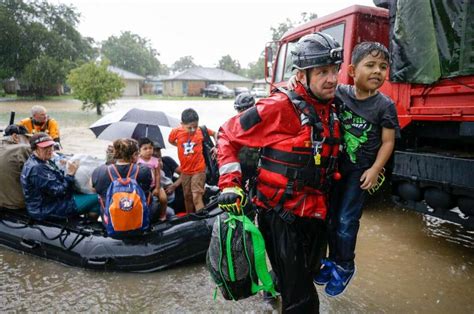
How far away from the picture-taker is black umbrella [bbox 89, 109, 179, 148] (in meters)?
5.21

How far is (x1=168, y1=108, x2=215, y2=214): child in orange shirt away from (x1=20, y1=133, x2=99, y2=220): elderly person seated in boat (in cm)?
118

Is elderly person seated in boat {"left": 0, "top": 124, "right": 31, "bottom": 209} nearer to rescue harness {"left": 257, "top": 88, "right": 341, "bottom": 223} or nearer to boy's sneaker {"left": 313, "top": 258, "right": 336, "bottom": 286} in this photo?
rescue harness {"left": 257, "top": 88, "right": 341, "bottom": 223}

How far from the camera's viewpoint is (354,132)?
2.43 m

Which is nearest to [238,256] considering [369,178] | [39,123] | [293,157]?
[293,157]

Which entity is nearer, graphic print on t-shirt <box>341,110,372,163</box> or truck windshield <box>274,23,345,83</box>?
graphic print on t-shirt <box>341,110,372,163</box>

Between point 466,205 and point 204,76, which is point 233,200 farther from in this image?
point 204,76

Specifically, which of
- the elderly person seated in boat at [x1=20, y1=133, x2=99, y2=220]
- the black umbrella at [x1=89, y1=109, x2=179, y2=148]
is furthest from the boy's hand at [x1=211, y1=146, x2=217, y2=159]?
the elderly person seated in boat at [x1=20, y1=133, x2=99, y2=220]

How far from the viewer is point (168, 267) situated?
404 centimetres

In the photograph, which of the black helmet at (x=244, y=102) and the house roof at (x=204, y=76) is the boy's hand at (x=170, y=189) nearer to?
the black helmet at (x=244, y=102)

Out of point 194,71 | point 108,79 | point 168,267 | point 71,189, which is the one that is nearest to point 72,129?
point 108,79

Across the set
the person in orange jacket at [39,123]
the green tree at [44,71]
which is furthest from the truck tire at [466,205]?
the green tree at [44,71]

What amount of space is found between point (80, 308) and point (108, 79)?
2126cm

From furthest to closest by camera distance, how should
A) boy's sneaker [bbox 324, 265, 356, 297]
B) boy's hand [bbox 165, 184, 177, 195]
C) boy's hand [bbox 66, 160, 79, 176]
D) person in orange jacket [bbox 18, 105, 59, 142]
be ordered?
person in orange jacket [bbox 18, 105, 59, 142] < boy's hand [bbox 165, 184, 177, 195] < boy's hand [bbox 66, 160, 79, 176] < boy's sneaker [bbox 324, 265, 356, 297]

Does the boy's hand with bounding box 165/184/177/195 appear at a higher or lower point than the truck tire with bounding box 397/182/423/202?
lower
